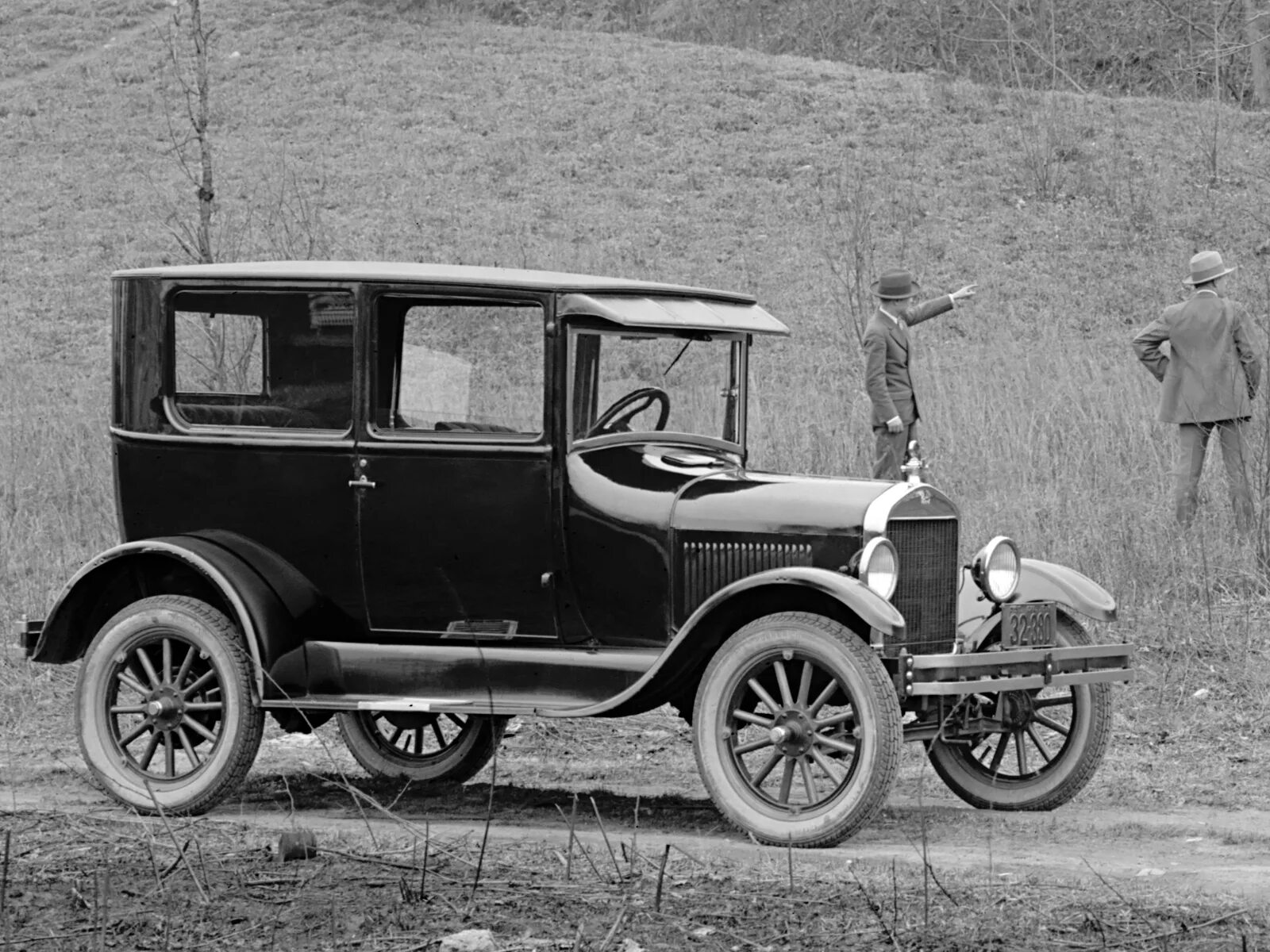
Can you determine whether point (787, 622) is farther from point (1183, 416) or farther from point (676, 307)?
point (1183, 416)

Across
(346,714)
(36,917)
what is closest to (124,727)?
(346,714)

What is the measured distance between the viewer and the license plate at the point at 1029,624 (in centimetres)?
650

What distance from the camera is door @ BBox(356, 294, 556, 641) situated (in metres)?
6.60

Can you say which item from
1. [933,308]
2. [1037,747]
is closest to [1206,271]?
[933,308]

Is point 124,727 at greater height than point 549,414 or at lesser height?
lesser

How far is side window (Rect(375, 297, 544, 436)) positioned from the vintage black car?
0.5 inches

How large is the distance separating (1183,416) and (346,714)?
5.88 m

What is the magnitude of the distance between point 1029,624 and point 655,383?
1.64 metres

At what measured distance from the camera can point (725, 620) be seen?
6285mm

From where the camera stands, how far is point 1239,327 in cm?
1130

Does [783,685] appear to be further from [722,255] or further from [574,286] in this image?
[722,255]

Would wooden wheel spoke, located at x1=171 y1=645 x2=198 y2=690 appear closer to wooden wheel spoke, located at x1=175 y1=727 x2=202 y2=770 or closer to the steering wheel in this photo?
wooden wheel spoke, located at x1=175 y1=727 x2=202 y2=770

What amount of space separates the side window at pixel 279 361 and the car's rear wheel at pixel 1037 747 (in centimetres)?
260

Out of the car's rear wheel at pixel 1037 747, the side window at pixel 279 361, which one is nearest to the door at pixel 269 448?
the side window at pixel 279 361
